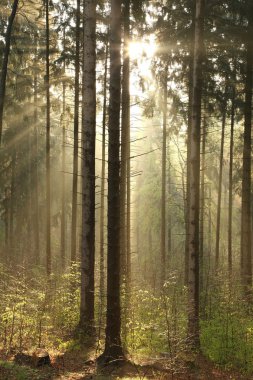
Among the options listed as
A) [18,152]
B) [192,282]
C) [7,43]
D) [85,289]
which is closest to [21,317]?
[85,289]

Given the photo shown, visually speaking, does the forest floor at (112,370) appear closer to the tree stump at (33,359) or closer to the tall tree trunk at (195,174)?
the tree stump at (33,359)

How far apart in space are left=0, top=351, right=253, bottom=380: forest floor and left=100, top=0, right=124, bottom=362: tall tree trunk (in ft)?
1.32

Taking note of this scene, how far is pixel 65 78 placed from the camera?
49.7 ft

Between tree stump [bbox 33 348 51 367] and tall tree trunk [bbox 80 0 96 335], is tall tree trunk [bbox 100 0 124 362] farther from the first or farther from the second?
tall tree trunk [bbox 80 0 96 335]

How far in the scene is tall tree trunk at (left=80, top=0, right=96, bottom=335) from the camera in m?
9.66

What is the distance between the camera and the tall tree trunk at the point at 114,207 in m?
7.45

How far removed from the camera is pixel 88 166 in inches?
385

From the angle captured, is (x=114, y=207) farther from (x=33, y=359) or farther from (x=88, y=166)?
(x=33, y=359)

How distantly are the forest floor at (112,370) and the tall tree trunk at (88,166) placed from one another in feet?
4.84

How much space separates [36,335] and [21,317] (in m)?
0.58

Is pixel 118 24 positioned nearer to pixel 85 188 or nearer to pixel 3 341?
pixel 85 188

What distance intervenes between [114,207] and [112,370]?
2.94m

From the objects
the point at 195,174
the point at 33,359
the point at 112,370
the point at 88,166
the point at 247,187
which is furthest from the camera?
the point at 247,187

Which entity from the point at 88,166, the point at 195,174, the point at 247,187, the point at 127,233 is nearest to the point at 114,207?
the point at 88,166
